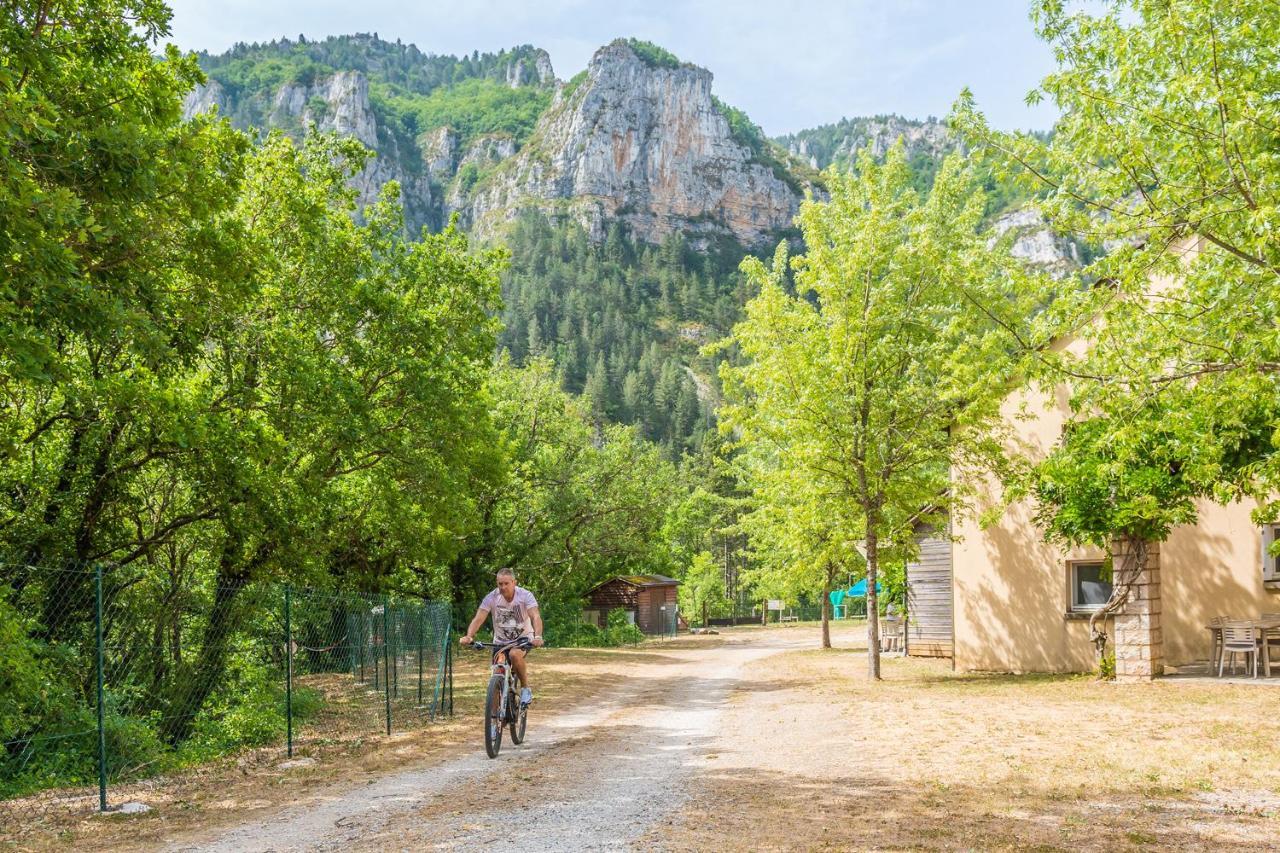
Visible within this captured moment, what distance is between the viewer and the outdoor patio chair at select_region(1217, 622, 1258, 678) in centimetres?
1445

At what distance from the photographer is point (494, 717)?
9359mm

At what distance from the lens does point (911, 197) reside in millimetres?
18000

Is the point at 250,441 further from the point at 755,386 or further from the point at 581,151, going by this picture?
the point at 581,151

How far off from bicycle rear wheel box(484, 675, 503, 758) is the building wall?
10.3 m

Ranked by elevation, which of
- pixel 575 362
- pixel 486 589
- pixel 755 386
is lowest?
pixel 486 589

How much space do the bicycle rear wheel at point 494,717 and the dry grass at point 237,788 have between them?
55 cm

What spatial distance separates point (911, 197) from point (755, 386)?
4648 mm

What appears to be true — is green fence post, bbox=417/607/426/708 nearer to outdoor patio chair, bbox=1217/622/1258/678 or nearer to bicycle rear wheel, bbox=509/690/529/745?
bicycle rear wheel, bbox=509/690/529/745

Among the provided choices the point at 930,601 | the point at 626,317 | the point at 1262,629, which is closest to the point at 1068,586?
the point at 1262,629

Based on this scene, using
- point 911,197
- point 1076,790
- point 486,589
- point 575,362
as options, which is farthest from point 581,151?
point 1076,790

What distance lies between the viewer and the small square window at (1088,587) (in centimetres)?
1755

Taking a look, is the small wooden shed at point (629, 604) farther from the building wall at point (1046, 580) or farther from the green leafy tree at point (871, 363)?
the green leafy tree at point (871, 363)

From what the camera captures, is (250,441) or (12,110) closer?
(12,110)

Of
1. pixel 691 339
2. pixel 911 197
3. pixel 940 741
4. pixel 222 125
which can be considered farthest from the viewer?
pixel 691 339
